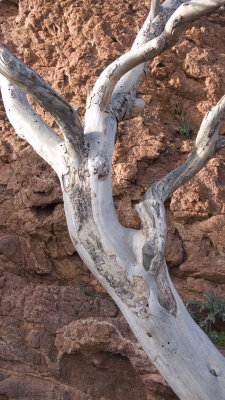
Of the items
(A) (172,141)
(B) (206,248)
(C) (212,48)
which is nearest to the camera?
(B) (206,248)

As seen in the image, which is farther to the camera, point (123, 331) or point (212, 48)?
point (212, 48)

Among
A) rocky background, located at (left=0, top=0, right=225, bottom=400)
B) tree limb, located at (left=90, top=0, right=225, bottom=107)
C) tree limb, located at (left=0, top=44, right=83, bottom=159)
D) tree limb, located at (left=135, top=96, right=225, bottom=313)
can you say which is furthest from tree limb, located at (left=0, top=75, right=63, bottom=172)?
rocky background, located at (left=0, top=0, right=225, bottom=400)

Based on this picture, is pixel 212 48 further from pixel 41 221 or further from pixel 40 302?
pixel 40 302

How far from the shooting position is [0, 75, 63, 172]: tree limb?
4461 mm

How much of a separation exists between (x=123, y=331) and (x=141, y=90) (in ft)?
12.6

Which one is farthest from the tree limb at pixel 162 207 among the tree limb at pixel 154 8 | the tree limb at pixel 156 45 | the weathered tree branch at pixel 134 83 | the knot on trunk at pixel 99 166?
the tree limb at pixel 154 8

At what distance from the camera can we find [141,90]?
723cm

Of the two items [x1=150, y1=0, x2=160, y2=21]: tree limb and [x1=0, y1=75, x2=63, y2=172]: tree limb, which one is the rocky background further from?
[x1=0, y1=75, x2=63, y2=172]: tree limb

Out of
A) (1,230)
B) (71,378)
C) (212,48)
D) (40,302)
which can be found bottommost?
(71,378)

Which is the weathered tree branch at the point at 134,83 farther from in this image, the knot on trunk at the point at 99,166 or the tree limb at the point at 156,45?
the knot on trunk at the point at 99,166

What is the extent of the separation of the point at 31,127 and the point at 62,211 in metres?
2.13

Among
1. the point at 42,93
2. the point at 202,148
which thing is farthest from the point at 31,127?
the point at 202,148

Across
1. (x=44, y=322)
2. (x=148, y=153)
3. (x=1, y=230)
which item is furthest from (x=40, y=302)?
(x=148, y=153)

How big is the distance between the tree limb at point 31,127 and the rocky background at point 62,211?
1.90 metres
